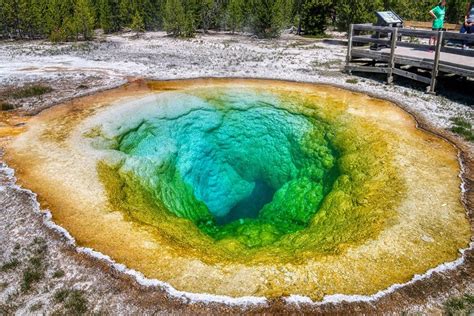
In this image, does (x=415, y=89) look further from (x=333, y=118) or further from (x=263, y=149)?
(x=263, y=149)

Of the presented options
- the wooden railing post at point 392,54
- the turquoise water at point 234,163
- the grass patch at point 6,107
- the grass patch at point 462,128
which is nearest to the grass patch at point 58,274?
the turquoise water at point 234,163

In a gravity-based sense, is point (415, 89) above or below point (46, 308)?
above

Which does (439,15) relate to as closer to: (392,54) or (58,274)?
(392,54)

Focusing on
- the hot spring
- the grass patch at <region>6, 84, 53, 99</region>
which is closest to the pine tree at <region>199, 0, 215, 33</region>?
the hot spring

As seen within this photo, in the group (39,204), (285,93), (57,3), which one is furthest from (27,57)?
(39,204)

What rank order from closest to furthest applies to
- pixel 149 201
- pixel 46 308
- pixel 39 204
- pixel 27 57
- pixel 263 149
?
pixel 46 308
pixel 39 204
pixel 149 201
pixel 263 149
pixel 27 57

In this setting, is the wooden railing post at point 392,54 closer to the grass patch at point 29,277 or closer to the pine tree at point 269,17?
the grass patch at point 29,277

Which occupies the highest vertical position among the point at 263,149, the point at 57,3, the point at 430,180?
the point at 57,3
